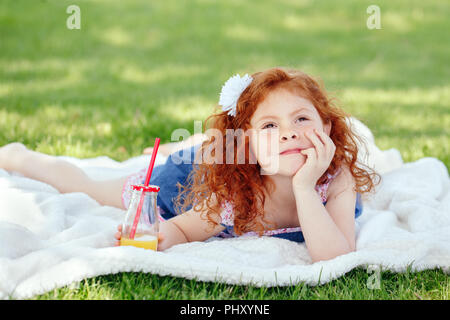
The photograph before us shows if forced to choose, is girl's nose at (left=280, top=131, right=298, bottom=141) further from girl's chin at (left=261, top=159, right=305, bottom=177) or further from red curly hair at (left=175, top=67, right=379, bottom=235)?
red curly hair at (left=175, top=67, right=379, bottom=235)

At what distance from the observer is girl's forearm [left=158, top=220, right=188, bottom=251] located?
207 cm

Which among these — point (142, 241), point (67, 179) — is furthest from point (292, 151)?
point (67, 179)

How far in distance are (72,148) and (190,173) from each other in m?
1.33

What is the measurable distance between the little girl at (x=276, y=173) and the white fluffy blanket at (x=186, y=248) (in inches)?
4.0

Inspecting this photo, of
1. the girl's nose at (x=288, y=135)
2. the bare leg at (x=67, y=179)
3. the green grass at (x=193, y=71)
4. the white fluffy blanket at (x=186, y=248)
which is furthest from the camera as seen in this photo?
the bare leg at (x=67, y=179)

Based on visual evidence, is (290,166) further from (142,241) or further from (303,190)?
(142,241)

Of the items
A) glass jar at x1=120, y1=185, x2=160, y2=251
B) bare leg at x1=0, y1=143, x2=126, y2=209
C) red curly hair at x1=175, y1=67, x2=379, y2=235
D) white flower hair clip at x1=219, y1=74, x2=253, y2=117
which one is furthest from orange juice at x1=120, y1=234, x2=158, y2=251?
bare leg at x1=0, y1=143, x2=126, y2=209

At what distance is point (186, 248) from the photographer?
6.69ft

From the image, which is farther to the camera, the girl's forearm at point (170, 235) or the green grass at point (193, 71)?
the girl's forearm at point (170, 235)

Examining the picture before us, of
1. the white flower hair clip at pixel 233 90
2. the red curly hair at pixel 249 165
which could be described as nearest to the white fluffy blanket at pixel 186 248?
the red curly hair at pixel 249 165

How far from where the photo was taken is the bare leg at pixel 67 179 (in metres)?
2.67

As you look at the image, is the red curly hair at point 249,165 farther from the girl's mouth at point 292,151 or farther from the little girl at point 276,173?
the girl's mouth at point 292,151

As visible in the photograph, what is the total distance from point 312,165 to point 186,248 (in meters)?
0.56
